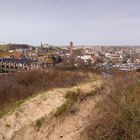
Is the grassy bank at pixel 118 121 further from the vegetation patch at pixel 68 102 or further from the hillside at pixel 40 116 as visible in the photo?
the vegetation patch at pixel 68 102

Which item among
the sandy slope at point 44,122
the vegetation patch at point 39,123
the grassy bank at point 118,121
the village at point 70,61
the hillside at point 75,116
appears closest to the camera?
the grassy bank at point 118,121

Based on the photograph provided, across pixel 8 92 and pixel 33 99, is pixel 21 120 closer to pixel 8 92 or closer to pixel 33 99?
pixel 33 99

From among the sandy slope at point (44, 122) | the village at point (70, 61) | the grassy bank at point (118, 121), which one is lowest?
the village at point (70, 61)

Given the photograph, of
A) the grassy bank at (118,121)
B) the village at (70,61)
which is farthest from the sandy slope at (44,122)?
the village at (70,61)

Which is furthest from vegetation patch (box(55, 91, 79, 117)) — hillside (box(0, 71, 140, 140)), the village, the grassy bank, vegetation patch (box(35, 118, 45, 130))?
the village

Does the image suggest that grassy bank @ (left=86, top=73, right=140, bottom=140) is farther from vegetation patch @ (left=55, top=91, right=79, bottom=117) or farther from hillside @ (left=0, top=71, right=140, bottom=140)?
vegetation patch @ (left=55, top=91, right=79, bottom=117)

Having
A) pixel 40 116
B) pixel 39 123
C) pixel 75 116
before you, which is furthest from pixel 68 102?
pixel 39 123

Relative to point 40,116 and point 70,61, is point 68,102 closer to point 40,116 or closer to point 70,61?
point 40,116

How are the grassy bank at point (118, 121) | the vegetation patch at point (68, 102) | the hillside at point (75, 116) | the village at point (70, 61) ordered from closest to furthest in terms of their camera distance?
the grassy bank at point (118, 121) < the hillside at point (75, 116) < the vegetation patch at point (68, 102) < the village at point (70, 61)

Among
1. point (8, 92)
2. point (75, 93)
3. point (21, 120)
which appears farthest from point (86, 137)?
point (8, 92)
